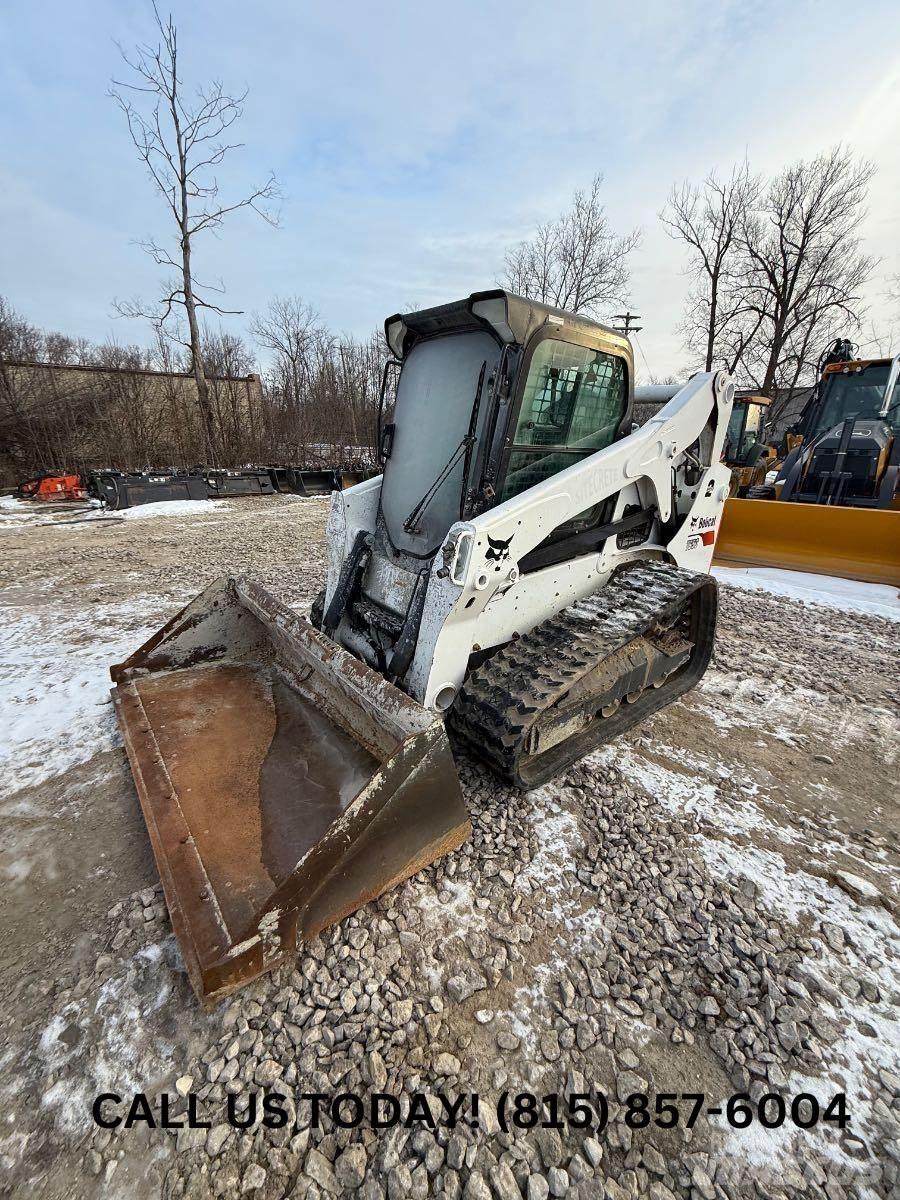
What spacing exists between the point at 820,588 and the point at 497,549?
220 inches

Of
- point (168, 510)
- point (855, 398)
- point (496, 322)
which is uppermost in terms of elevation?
point (855, 398)

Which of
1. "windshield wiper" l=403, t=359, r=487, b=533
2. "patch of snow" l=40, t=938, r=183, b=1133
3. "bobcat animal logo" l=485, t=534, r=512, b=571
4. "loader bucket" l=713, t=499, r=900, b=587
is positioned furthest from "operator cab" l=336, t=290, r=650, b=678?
"loader bucket" l=713, t=499, r=900, b=587

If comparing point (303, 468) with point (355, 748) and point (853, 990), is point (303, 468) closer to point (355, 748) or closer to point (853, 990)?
point (355, 748)

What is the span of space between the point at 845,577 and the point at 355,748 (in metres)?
6.32

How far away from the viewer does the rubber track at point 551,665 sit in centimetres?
228

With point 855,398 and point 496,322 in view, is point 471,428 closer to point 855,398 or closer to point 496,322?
point 496,322

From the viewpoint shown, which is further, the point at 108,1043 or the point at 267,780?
the point at 267,780

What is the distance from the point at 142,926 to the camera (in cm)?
197

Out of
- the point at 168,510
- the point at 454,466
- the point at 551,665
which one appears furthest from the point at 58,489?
the point at 551,665

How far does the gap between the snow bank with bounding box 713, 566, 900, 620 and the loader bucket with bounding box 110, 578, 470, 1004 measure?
542cm

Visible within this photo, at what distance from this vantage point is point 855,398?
8.40 m

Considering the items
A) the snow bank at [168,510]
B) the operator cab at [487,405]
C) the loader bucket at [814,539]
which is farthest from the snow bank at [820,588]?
the snow bank at [168,510]

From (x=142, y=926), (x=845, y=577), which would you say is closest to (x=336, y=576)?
(x=142, y=926)

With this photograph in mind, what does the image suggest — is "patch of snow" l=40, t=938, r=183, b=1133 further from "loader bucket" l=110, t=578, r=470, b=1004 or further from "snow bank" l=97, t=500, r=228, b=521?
"snow bank" l=97, t=500, r=228, b=521
